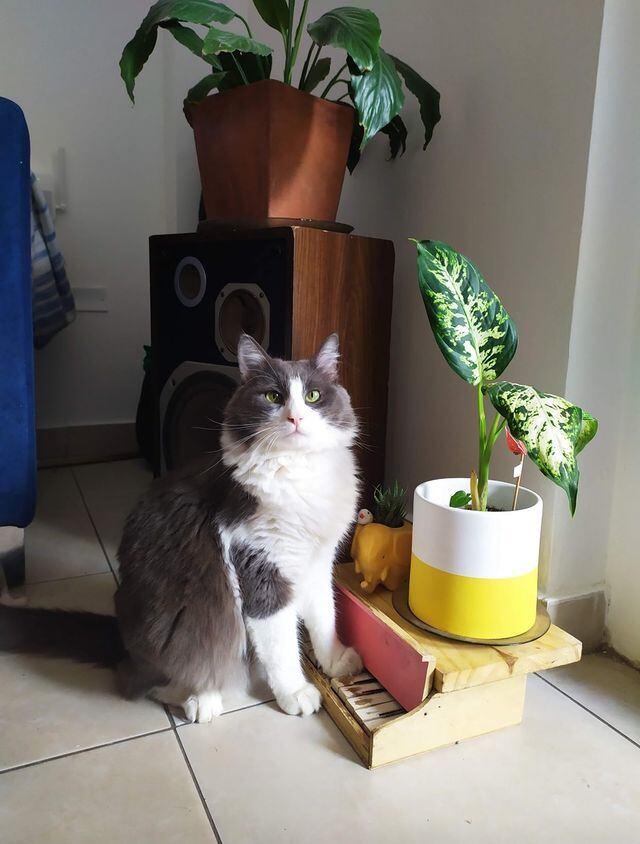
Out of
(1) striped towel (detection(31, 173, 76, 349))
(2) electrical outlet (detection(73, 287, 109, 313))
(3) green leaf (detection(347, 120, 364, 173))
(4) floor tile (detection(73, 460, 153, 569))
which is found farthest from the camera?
(2) electrical outlet (detection(73, 287, 109, 313))

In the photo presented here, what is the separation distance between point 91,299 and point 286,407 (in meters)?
1.62

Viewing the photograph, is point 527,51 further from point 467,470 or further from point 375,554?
point 375,554

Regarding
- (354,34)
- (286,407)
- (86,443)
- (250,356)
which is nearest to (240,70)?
(354,34)

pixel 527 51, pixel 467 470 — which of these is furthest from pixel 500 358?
pixel 527 51

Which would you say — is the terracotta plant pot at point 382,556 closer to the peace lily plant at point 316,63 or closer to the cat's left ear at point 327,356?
the cat's left ear at point 327,356

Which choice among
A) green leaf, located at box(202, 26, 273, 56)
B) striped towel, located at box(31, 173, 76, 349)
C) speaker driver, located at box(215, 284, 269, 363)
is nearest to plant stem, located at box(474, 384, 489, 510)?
speaker driver, located at box(215, 284, 269, 363)

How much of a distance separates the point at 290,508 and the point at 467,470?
1.71 feet

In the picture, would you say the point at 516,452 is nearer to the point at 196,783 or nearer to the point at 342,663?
the point at 342,663

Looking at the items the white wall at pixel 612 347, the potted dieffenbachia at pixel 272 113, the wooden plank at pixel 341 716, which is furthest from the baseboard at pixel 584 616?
the potted dieffenbachia at pixel 272 113

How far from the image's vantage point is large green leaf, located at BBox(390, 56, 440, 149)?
1141mm

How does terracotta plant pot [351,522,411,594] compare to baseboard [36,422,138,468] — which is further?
baseboard [36,422,138,468]

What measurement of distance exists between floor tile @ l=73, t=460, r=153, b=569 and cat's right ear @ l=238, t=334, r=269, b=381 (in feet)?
2.39

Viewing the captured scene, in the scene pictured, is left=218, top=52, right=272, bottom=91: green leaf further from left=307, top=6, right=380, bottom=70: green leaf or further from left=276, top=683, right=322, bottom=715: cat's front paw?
left=276, top=683, right=322, bottom=715: cat's front paw

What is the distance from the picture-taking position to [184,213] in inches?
81.7
